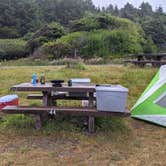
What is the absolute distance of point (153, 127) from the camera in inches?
178

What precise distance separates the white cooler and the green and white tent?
867 mm

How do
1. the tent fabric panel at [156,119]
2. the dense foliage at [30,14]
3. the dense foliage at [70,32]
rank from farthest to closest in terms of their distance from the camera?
the dense foliage at [30,14]
the dense foliage at [70,32]
the tent fabric panel at [156,119]

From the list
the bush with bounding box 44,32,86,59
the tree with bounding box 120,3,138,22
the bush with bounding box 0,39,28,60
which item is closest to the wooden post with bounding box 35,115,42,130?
the bush with bounding box 44,32,86,59

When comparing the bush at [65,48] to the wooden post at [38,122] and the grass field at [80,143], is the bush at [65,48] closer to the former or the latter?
the grass field at [80,143]

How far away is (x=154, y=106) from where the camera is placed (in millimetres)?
4652

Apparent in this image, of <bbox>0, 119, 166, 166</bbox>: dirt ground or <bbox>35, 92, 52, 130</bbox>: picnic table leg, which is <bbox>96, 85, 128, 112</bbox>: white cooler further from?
<bbox>35, 92, 52, 130</bbox>: picnic table leg

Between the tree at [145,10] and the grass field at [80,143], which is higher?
the tree at [145,10]

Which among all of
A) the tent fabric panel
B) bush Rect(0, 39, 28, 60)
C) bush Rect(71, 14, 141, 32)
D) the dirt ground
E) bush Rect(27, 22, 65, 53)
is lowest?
the dirt ground

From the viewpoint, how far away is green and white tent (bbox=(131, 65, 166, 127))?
179 inches

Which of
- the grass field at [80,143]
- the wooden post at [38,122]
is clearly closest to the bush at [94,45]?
the grass field at [80,143]

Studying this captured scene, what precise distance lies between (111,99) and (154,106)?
3.46 ft

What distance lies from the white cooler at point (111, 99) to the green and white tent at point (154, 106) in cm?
87

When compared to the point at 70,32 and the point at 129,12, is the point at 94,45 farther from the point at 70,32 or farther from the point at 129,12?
the point at 129,12

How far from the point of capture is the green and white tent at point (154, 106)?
455 centimetres
